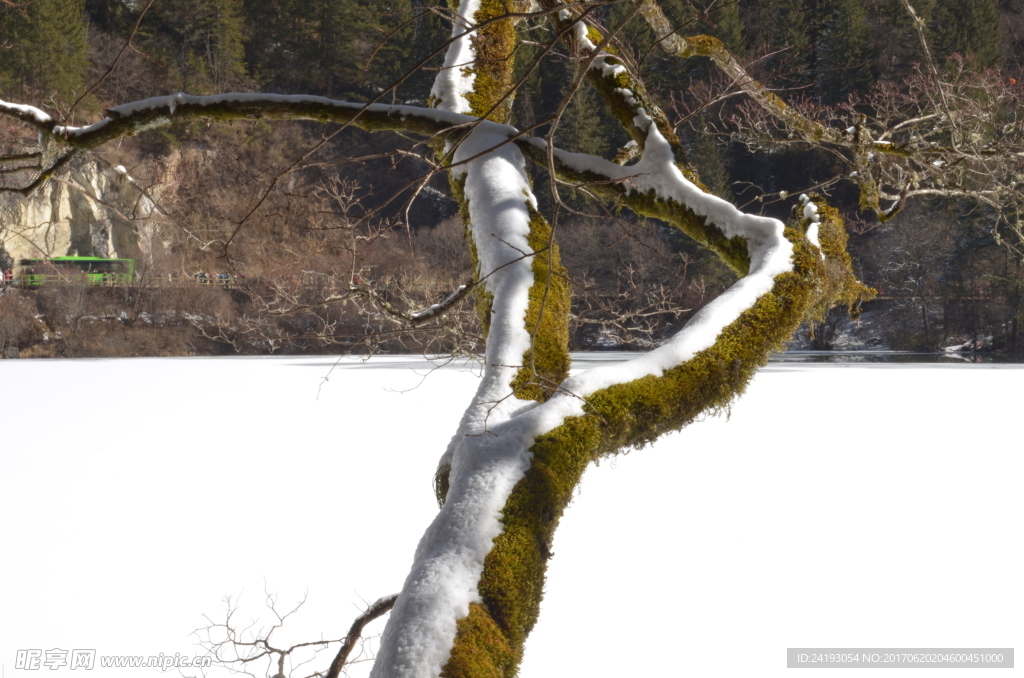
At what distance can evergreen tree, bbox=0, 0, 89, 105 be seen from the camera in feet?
80.8

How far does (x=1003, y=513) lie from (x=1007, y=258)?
2430 cm

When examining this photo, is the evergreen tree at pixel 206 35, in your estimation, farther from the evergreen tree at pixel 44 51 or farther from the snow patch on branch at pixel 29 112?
the snow patch on branch at pixel 29 112

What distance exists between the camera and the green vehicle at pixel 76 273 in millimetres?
28266

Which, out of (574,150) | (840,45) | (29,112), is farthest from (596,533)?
(840,45)

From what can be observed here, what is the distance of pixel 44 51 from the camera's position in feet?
82.9

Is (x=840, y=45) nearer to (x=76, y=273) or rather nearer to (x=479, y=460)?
(x=76, y=273)

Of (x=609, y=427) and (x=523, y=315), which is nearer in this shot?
(x=609, y=427)

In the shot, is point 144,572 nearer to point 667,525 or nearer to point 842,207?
point 667,525

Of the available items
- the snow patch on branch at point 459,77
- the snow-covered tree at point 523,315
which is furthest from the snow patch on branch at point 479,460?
the snow patch on branch at point 459,77

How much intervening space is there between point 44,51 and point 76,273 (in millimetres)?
7275

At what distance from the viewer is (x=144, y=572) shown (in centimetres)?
475

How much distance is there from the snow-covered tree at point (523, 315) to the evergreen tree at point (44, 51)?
2640 cm

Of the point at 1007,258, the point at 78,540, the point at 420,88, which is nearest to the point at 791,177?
the point at 1007,258

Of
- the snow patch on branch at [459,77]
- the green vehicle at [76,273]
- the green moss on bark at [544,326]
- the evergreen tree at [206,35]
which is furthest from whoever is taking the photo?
the evergreen tree at [206,35]
